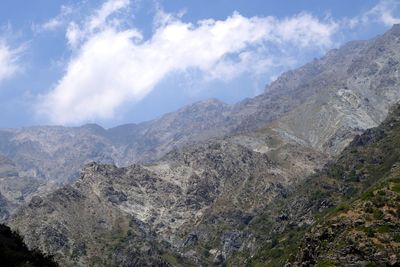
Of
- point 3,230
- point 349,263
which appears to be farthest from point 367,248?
point 3,230

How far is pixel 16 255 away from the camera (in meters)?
104

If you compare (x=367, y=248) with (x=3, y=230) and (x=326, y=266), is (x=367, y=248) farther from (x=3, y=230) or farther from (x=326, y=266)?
(x=3, y=230)

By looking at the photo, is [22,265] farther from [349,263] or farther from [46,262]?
[349,263]

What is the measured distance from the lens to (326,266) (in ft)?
653

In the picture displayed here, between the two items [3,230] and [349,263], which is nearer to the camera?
[3,230]

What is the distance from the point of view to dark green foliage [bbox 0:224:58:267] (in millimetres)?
98062

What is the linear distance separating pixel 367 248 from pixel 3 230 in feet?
388

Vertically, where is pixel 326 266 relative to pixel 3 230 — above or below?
below

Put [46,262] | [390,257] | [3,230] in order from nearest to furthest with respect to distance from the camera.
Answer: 1. [46,262]
2. [3,230]
3. [390,257]

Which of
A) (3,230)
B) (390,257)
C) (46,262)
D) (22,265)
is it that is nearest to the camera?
(22,265)

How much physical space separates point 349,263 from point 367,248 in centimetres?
787

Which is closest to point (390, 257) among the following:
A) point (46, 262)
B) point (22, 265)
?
point (46, 262)

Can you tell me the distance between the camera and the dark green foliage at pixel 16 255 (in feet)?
322

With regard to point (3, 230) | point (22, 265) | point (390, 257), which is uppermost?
point (3, 230)
